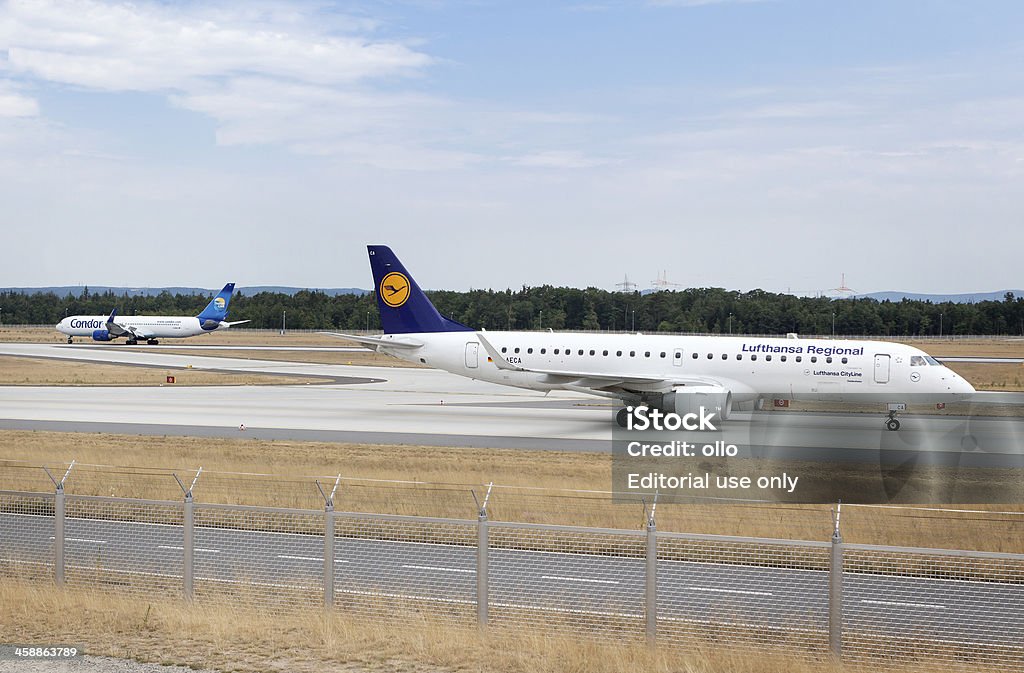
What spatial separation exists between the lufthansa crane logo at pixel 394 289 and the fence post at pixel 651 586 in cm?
3400

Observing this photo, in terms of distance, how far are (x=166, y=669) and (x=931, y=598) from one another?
10.1 meters

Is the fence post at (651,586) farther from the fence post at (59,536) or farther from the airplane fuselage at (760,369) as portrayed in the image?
the airplane fuselage at (760,369)

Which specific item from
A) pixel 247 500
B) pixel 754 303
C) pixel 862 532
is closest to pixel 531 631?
pixel 862 532

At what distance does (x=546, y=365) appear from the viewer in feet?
137

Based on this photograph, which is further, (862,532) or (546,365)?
(546,365)

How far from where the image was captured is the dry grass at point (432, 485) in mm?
17578

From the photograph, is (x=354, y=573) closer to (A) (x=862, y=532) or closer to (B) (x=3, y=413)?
(A) (x=862, y=532)

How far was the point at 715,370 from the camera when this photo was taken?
39.4 meters

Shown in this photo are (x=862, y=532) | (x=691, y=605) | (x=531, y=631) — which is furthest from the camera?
(x=862, y=532)

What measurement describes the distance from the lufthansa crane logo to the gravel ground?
33.7 metres

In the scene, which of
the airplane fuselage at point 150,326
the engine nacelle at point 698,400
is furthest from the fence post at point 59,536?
the airplane fuselage at point 150,326

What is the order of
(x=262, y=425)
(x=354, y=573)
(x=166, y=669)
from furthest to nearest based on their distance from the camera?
1. (x=262, y=425)
2. (x=354, y=573)
3. (x=166, y=669)

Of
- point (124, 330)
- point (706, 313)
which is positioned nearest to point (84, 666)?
point (124, 330)

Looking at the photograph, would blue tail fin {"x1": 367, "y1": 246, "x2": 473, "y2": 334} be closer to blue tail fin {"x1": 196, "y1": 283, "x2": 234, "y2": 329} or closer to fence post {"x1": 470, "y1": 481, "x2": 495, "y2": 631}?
fence post {"x1": 470, "y1": 481, "x2": 495, "y2": 631}
